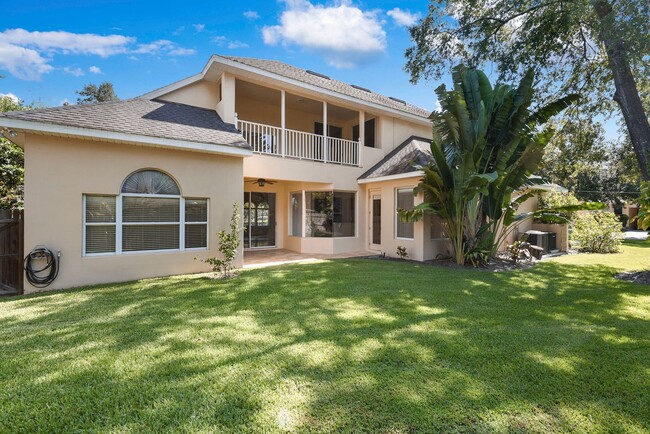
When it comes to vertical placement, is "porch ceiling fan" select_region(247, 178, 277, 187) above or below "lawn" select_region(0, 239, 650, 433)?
above

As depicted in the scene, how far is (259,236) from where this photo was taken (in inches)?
593

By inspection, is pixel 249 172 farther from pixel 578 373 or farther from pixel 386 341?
pixel 578 373

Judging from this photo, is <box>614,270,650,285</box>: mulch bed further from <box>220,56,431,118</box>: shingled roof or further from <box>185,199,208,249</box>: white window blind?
<box>185,199,208,249</box>: white window blind

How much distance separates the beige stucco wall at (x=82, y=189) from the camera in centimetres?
739

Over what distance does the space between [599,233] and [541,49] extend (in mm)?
9887

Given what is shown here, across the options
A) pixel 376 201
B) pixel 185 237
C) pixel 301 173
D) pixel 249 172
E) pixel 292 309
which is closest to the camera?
pixel 292 309

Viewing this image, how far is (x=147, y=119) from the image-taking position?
9.30 meters

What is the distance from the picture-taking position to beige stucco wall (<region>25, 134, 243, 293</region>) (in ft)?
24.2

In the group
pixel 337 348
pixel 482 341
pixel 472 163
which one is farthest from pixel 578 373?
pixel 472 163

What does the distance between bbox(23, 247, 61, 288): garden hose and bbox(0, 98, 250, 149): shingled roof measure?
3148 mm

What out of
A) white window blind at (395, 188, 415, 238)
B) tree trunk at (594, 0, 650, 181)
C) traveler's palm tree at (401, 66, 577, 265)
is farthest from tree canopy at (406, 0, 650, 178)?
white window blind at (395, 188, 415, 238)

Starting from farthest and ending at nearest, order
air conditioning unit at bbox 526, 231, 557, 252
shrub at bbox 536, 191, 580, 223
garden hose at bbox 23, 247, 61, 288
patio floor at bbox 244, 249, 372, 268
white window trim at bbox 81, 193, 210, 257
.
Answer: shrub at bbox 536, 191, 580, 223
air conditioning unit at bbox 526, 231, 557, 252
patio floor at bbox 244, 249, 372, 268
white window trim at bbox 81, 193, 210, 257
garden hose at bbox 23, 247, 61, 288

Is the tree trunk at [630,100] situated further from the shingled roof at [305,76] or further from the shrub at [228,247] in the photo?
the shrub at [228,247]

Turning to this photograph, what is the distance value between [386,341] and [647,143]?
36.8 feet
